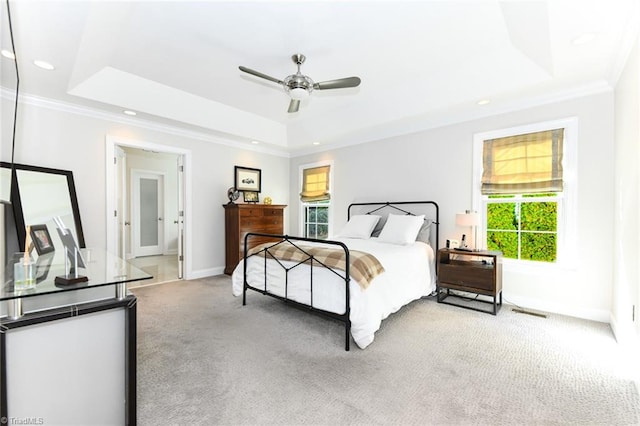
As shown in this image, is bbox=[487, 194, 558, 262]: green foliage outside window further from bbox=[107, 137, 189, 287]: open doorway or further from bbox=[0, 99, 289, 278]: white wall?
bbox=[107, 137, 189, 287]: open doorway

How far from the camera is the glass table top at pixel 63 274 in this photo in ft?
4.08

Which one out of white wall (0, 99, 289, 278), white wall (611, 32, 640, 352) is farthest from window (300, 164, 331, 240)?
white wall (611, 32, 640, 352)

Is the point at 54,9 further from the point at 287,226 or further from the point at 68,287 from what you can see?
the point at 287,226

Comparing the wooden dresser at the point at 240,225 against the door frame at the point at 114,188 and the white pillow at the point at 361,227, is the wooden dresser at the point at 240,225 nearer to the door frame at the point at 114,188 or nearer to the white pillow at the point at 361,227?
the door frame at the point at 114,188

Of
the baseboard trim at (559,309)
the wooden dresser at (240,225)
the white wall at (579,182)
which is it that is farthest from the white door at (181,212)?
the baseboard trim at (559,309)

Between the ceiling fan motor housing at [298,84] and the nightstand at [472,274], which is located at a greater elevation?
the ceiling fan motor housing at [298,84]

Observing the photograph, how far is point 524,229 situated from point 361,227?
210cm

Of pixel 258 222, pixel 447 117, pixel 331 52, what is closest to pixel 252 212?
pixel 258 222

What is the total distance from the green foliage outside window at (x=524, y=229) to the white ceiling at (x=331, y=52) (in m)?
1.27

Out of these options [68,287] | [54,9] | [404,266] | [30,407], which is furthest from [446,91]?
[30,407]

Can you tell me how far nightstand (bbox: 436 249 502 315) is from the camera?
10.9 feet

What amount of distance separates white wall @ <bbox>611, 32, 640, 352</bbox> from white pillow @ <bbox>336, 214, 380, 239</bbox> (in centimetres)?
264

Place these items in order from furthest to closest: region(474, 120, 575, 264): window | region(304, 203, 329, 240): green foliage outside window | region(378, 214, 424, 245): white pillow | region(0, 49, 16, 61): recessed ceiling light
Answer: region(304, 203, 329, 240): green foliage outside window
region(378, 214, 424, 245): white pillow
region(474, 120, 575, 264): window
region(0, 49, 16, 61): recessed ceiling light

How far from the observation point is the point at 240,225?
4.98m
